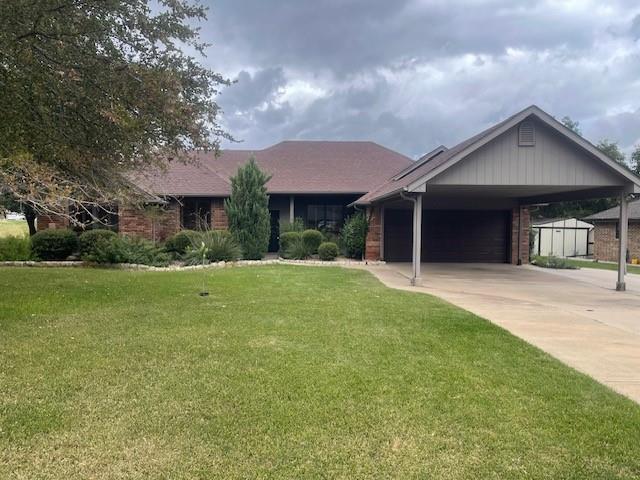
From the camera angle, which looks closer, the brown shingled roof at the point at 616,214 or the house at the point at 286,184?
the house at the point at 286,184

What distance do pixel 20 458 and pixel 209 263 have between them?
12112mm

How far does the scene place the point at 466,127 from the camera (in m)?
31.0

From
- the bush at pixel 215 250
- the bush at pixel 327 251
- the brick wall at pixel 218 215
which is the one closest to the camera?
the bush at pixel 215 250

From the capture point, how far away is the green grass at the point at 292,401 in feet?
9.95

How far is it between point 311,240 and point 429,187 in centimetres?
605

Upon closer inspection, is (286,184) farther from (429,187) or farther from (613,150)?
(613,150)

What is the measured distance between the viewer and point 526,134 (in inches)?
452

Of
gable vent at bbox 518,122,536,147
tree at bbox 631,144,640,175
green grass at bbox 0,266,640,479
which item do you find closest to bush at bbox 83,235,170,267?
green grass at bbox 0,266,640,479

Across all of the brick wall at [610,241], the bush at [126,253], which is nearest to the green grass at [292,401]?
the bush at [126,253]

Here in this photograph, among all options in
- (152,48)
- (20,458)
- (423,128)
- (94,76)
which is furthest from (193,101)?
(423,128)

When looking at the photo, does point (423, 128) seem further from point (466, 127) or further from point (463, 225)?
point (463, 225)

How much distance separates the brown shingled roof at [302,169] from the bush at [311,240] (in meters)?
2.69

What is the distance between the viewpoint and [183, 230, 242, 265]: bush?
49.1 ft

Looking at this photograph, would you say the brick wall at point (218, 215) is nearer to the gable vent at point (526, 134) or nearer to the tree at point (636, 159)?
the gable vent at point (526, 134)
